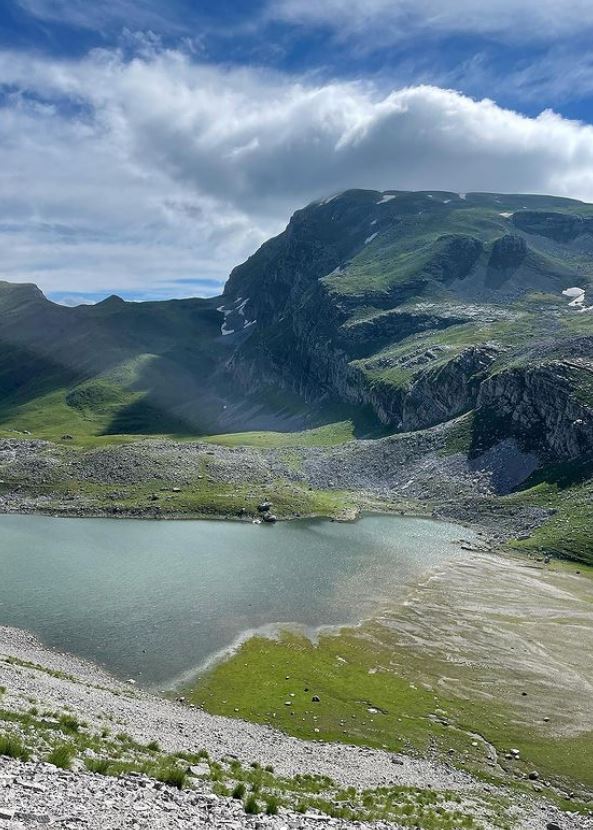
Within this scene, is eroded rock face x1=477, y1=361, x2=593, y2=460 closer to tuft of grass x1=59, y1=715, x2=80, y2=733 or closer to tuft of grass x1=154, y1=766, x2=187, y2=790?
tuft of grass x1=59, y1=715, x2=80, y2=733

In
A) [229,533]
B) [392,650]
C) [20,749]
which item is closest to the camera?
[20,749]

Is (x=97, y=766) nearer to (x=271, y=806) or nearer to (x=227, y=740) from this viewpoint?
(x=271, y=806)

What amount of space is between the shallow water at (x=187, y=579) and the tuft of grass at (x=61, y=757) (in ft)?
99.7

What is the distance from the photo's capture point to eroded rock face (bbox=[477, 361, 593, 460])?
132m

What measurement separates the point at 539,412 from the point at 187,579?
101166 mm

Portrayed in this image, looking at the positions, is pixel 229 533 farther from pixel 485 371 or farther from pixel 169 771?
pixel 485 371

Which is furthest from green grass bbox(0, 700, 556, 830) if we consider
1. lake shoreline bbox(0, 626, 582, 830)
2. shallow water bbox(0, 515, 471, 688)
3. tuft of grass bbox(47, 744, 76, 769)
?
shallow water bbox(0, 515, 471, 688)

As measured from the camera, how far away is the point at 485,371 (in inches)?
7062

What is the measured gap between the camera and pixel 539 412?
142500mm

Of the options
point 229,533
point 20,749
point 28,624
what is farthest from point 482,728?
point 229,533

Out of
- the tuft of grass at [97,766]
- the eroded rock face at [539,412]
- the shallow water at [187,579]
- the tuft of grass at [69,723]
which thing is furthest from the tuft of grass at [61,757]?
the eroded rock face at [539,412]

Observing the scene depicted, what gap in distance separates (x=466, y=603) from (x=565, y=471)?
64.7 meters

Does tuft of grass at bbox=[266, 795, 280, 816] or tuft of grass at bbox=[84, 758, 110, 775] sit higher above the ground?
tuft of grass at bbox=[84, 758, 110, 775]

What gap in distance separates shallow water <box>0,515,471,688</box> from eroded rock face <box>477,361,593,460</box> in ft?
122
